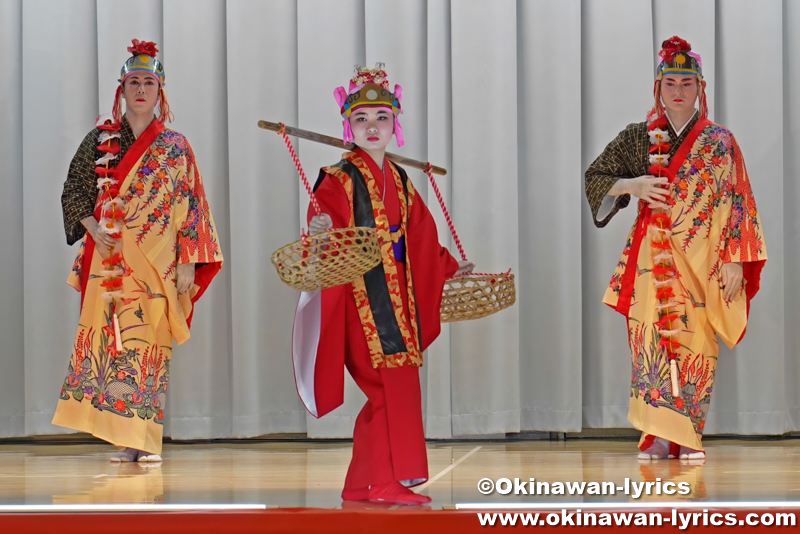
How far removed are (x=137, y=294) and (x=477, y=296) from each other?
49.2 inches

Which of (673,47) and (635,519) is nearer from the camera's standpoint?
(635,519)

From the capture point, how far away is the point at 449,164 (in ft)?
13.0

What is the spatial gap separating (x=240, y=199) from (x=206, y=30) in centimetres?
78

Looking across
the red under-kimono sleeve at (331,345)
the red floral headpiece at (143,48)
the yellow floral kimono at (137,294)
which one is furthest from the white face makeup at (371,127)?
the red floral headpiece at (143,48)

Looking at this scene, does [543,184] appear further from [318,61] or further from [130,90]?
[130,90]

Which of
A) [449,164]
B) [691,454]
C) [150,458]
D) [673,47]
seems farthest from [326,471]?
[673,47]

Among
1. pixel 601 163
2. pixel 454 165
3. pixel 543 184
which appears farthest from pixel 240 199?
pixel 601 163

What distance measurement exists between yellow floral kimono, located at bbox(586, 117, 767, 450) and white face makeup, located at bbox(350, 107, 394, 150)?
3.80 feet

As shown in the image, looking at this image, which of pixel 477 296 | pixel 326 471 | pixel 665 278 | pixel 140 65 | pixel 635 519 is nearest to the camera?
pixel 635 519

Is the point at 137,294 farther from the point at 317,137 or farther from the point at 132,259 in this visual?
the point at 317,137

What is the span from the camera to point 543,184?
3973 millimetres

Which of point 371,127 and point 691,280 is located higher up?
point 371,127

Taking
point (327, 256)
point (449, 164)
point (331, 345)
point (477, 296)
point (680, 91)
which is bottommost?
point (331, 345)

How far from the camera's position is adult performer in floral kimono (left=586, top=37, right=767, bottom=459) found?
3.08m
